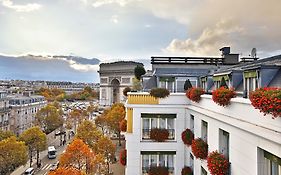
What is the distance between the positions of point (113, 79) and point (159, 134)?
96.8m

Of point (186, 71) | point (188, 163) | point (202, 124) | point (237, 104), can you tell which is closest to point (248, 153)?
point (237, 104)

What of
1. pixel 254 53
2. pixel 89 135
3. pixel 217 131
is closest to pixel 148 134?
pixel 217 131

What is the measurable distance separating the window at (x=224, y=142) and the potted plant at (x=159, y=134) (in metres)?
7.18

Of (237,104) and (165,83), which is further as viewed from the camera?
(165,83)

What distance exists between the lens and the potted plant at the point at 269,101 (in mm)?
8195

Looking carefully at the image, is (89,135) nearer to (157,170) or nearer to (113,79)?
(157,170)

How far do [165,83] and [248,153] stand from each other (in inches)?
529

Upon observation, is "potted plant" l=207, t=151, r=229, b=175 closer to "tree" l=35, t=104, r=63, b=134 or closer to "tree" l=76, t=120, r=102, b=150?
"tree" l=76, t=120, r=102, b=150

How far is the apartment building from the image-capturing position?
985 centimetres

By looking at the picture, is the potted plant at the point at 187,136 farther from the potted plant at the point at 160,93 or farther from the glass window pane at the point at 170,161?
the potted plant at the point at 160,93

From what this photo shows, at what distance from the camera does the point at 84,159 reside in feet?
108

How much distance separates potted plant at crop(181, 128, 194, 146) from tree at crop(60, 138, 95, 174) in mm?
15672

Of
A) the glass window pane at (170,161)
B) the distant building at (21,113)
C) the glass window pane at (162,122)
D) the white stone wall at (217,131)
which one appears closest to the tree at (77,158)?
the white stone wall at (217,131)

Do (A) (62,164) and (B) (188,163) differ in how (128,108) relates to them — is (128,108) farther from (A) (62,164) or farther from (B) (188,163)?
(A) (62,164)
